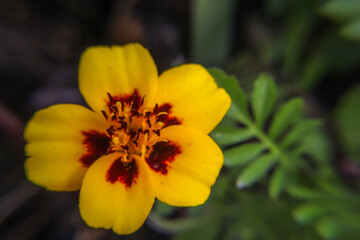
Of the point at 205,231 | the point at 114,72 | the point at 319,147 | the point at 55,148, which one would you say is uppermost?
the point at 114,72

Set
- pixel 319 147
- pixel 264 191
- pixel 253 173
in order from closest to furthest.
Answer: pixel 253 173 < pixel 264 191 < pixel 319 147

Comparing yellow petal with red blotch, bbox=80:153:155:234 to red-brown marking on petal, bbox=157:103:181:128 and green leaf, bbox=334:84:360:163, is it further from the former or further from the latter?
green leaf, bbox=334:84:360:163

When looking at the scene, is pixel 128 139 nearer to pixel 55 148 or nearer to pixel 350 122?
pixel 55 148

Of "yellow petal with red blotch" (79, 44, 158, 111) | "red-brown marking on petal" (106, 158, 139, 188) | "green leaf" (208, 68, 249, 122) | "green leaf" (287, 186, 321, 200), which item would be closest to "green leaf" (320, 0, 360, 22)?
"green leaf" (208, 68, 249, 122)

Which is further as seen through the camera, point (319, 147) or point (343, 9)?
point (319, 147)

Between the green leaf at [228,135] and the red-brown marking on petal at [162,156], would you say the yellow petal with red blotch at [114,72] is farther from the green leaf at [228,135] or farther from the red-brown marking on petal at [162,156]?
the green leaf at [228,135]

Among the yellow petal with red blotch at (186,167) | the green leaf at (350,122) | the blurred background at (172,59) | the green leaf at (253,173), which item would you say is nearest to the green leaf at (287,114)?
the green leaf at (253,173)

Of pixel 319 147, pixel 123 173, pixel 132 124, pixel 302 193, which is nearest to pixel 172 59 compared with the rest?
pixel 319 147
